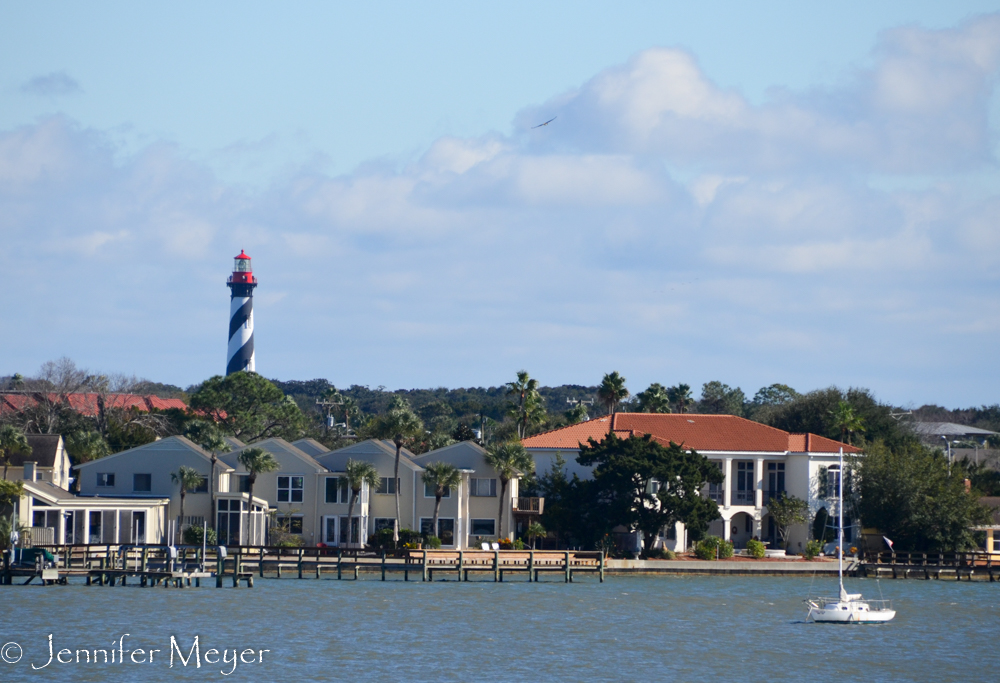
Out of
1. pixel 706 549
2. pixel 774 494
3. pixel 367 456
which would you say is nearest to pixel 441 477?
pixel 367 456

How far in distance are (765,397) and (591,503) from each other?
89010 mm

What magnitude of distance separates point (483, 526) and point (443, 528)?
2359 millimetres

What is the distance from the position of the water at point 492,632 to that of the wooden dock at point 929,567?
29.5ft

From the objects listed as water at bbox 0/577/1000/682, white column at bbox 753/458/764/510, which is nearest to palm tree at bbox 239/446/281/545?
water at bbox 0/577/1000/682

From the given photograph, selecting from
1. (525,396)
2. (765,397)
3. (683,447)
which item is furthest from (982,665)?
(765,397)

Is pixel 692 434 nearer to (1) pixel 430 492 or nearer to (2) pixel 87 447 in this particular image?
(1) pixel 430 492

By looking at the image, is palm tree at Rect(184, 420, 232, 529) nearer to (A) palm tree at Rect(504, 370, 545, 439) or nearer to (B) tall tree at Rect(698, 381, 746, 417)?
(A) palm tree at Rect(504, 370, 545, 439)

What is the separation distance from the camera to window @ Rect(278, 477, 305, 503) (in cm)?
8138

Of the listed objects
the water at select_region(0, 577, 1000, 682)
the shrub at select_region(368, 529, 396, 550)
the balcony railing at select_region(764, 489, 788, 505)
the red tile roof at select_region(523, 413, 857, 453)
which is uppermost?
the red tile roof at select_region(523, 413, 857, 453)

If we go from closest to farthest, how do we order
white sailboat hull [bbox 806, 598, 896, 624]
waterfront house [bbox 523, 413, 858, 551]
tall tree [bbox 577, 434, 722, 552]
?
1. white sailboat hull [bbox 806, 598, 896, 624]
2. tall tree [bbox 577, 434, 722, 552]
3. waterfront house [bbox 523, 413, 858, 551]

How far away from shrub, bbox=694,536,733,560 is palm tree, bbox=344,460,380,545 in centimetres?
1889

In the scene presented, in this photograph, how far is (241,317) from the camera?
132250mm

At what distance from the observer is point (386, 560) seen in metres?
71.1

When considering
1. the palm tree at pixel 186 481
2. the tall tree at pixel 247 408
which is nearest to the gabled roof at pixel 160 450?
the palm tree at pixel 186 481
